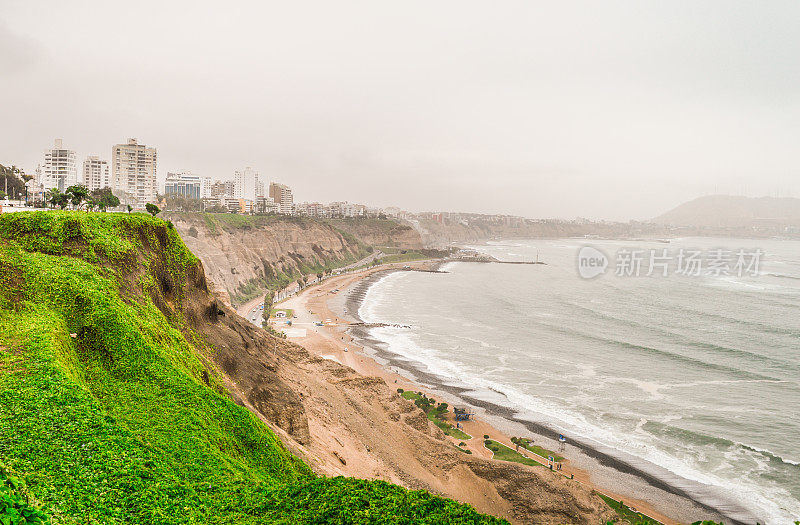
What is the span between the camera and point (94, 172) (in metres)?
148

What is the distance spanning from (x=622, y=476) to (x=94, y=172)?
16724 centimetres

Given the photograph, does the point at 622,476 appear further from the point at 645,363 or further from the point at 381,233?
the point at 381,233

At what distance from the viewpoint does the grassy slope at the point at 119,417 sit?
9.69m

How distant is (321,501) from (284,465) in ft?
20.9

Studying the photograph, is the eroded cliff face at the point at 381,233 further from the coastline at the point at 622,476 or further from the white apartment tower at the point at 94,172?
the coastline at the point at 622,476

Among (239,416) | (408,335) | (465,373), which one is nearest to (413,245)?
(408,335)

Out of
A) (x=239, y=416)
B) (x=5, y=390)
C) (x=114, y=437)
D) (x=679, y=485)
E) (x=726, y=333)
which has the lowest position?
(x=679, y=485)

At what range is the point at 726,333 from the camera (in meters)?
63.1

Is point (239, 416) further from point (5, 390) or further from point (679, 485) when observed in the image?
point (679, 485)

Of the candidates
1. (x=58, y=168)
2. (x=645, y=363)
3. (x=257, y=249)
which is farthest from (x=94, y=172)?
(x=645, y=363)

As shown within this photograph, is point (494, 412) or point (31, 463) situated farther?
point (494, 412)

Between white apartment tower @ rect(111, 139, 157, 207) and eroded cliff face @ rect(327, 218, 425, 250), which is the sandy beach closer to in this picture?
white apartment tower @ rect(111, 139, 157, 207)

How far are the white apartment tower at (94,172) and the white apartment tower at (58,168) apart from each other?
41.7 ft

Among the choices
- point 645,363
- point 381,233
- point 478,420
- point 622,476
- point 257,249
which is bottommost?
point 622,476
